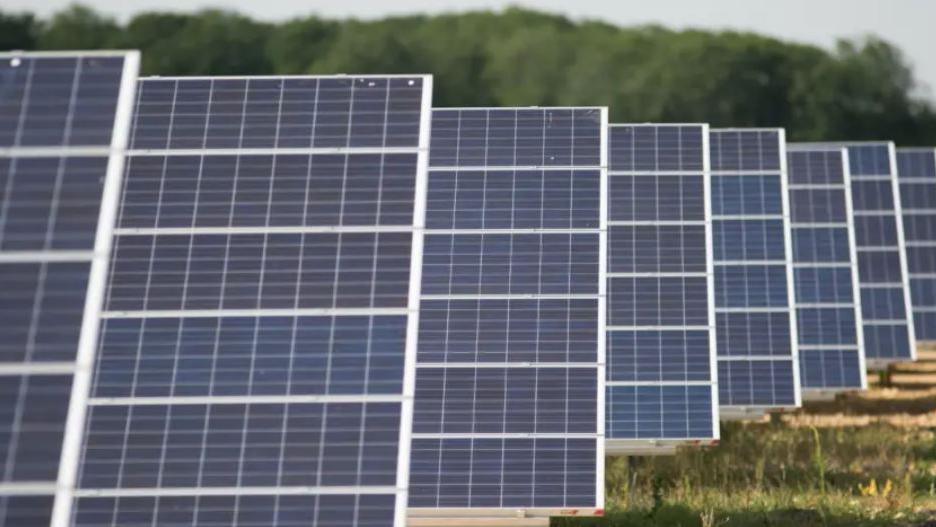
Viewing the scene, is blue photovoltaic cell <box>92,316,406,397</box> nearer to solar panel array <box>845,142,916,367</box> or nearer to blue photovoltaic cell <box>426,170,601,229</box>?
blue photovoltaic cell <box>426,170,601,229</box>

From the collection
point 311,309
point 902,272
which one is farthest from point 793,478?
point 902,272

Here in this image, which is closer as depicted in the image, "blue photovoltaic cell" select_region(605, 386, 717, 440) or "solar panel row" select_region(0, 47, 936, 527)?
"solar panel row" select_region(0, 47, 936, 527)

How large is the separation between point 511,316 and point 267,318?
6395mm

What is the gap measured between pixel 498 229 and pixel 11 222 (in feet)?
33.0

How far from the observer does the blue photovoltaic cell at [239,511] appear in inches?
537

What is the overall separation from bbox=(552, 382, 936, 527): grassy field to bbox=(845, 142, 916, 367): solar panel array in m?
3.68

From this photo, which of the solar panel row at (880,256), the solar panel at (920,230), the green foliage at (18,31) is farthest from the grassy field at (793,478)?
the green foliage at (18,31)

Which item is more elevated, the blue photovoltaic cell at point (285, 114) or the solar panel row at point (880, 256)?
the solar panel row at point (880, 256)

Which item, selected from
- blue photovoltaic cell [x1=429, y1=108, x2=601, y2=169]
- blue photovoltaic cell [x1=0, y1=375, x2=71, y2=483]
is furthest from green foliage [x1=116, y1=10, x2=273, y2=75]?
blue photovoltaic cell [x1=0, y1=375, x2=71, y2=483]

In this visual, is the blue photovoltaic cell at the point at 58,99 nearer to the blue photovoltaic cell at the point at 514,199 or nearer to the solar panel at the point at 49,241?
the solar panel at the point at 49,241

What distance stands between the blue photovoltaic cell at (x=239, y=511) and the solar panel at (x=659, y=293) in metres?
10.3

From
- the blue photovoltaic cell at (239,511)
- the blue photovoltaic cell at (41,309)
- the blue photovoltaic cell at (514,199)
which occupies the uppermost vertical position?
the blue photovoltaic cell at (514,199)

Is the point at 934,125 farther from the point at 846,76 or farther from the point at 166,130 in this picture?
the point at 166,130

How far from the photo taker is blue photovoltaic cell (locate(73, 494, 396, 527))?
1364 cm
